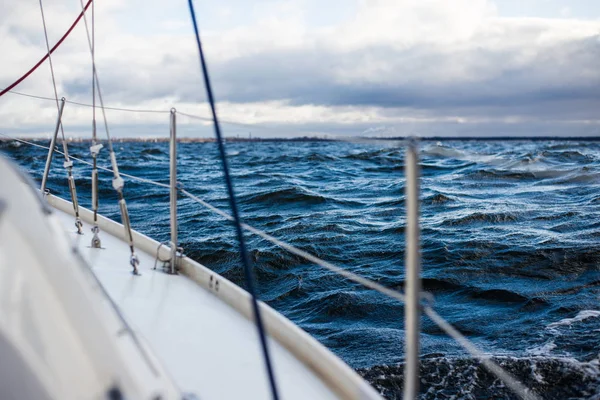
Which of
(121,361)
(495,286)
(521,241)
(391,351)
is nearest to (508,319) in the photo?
(495,286)

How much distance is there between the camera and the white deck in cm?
179

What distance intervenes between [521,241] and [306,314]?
3.36 metres

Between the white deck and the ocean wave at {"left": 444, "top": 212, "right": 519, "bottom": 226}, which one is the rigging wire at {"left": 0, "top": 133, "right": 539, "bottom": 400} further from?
the ocean wave at {"left": 444, "top": 212, "right": 519, "bottom": 226}

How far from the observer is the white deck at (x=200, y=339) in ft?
5.87

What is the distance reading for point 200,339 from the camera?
83.7 inches

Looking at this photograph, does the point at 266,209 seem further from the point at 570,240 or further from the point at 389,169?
the point at 389,169

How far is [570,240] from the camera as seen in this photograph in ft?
21.6

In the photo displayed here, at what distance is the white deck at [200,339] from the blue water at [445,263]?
0.90 m

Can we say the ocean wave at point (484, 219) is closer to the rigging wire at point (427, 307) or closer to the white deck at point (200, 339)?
the rigging wire at point (427, 307)

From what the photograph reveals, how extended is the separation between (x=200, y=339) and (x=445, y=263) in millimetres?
4302

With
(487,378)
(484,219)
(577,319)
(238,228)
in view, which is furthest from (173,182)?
(484,219)

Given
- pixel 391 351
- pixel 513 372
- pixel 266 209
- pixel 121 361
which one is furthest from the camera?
pixel 266 209

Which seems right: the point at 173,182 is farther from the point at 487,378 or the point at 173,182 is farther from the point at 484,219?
the point at 484,219

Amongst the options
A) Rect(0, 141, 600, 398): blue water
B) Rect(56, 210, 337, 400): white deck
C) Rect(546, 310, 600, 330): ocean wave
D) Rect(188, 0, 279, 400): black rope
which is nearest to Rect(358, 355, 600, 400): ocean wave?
Rect(0, 141, 600, 398): blue water
